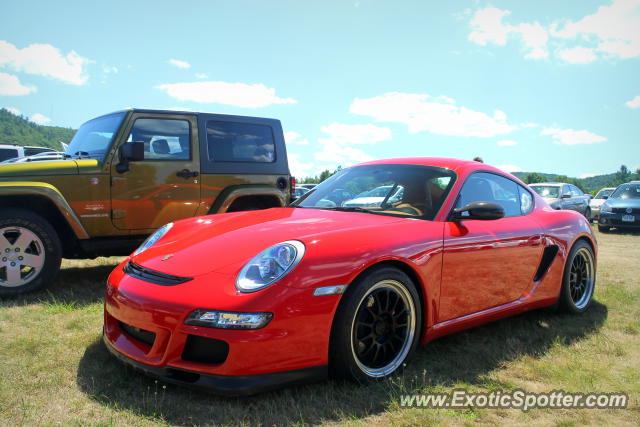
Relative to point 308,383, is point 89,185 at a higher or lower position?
higher

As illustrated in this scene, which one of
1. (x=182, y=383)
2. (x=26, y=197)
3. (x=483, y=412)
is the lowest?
(x=483, y=412)

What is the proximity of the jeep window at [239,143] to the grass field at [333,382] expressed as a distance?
84.9 inches

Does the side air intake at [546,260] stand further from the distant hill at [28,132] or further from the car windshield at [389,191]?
the distant hill at [28,132]

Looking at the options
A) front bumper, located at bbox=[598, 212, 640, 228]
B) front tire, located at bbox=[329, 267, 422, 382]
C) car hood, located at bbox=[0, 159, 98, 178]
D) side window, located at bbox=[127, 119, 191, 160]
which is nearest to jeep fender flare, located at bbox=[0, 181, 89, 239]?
car hood, located at bbox=[0, 159, 98, 178]

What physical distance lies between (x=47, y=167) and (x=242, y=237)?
2.94 m

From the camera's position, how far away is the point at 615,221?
13.5 metres

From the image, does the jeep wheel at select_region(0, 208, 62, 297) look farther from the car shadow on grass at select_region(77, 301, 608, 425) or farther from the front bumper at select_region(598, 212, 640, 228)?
the front bumper at select_region(598, 212, 640, 228)

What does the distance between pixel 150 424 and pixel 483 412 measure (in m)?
1.62

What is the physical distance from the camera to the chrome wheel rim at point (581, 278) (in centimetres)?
440

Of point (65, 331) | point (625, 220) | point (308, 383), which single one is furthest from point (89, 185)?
point (625, 220)

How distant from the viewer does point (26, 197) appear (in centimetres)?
470

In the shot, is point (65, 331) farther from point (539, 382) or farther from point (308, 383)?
point (539, 382)

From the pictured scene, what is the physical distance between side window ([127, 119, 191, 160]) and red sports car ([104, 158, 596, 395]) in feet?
6.47

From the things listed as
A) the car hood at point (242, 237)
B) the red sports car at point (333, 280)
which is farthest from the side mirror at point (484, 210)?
the car hood at point (242, 237)
